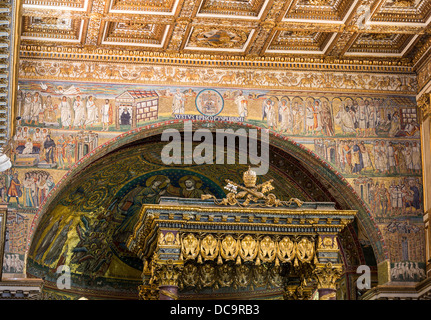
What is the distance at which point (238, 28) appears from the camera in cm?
1725

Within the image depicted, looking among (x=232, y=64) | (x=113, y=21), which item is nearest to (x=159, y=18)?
(x=113, y=21)

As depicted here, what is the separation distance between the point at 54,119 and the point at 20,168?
1.10 metres

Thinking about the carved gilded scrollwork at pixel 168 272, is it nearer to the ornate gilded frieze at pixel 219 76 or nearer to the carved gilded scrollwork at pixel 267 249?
the carved gilded scrollwork at pixel 267 249

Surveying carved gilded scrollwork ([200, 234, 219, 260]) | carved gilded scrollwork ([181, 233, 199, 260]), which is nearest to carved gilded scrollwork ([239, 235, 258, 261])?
carved gilded scrollwork ([200, 234, 219, 260])

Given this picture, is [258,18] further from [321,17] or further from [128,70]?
[128,70]

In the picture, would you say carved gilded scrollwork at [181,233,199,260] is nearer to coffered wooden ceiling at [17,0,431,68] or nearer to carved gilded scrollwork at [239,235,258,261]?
carved gilded scrollwork at [239,235,258,261]

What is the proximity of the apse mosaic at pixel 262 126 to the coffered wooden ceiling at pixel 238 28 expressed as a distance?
734mm

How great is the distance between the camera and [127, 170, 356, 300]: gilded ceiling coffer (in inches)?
547

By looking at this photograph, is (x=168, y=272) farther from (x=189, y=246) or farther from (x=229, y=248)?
(x=229, y=248)

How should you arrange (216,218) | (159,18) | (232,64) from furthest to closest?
(232,64) < (159,18) < (216,218)

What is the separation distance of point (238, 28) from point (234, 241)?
4.74 meters

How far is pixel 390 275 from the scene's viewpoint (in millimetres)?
17281

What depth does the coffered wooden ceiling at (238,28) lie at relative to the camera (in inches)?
659

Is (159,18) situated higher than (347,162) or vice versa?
(159,18)
